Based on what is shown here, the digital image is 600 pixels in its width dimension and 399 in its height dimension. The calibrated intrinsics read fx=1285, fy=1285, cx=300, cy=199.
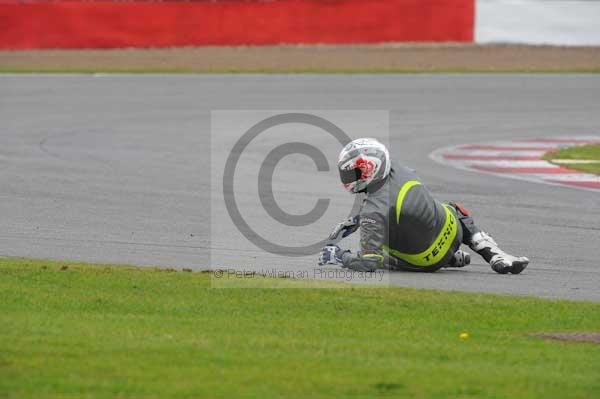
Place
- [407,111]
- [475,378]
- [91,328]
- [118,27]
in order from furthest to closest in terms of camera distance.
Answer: [118,27] → [407,111] → [91,328] → [475,378]

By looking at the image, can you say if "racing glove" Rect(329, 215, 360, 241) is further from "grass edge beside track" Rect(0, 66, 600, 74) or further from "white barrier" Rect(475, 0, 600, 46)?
"white barrier" Rect(475, 0, 600, 46)

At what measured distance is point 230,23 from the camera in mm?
28906

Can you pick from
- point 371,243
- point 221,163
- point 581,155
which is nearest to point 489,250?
point 371,243

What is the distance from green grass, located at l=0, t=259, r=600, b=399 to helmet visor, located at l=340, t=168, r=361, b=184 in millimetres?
936

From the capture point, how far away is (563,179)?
14.5m

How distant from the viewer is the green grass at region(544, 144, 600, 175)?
15375 mm

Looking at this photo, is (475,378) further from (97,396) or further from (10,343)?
(10,343)

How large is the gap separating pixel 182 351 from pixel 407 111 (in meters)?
14.6

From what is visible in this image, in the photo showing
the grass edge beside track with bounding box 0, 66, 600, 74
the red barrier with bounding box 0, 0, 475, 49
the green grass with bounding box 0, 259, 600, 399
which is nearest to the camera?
the green grass with bounding box 0, 259, 600, 399

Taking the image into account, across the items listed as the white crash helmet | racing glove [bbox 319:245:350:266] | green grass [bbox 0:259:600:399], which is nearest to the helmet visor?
the white crash helmet

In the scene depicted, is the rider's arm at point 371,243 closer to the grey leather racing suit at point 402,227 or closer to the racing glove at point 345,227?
the grey leather racing suit at point 402,227

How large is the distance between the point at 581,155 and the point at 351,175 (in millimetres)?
8065

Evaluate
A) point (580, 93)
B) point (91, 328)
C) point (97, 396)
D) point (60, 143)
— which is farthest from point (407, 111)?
point (97, 396)

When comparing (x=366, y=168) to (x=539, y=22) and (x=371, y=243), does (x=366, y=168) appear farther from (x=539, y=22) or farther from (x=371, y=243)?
(x=539, y=22)
